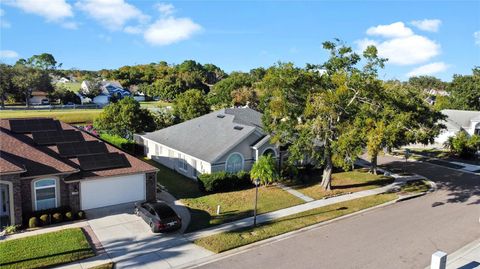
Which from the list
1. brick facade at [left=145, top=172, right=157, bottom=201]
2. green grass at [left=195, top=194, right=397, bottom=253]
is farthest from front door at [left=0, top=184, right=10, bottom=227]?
green grass at [left=195, top=194, right=397, bottom=253]

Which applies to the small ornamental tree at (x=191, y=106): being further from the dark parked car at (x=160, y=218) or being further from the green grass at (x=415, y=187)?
the dark parked car at (x=160, y=218)

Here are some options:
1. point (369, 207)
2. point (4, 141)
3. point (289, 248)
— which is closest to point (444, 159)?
point (369, 207)

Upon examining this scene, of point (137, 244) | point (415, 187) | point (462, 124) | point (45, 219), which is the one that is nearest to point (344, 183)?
point (415, 187)

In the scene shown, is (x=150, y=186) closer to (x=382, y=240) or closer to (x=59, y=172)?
(x=59, y=172)

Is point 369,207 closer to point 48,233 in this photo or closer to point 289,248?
point 289,248

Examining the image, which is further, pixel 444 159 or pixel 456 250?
pixel 444 159

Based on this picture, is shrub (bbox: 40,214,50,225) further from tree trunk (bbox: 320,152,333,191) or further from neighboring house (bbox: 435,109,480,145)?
neighboring house (bbox: 435,109,480,145)
